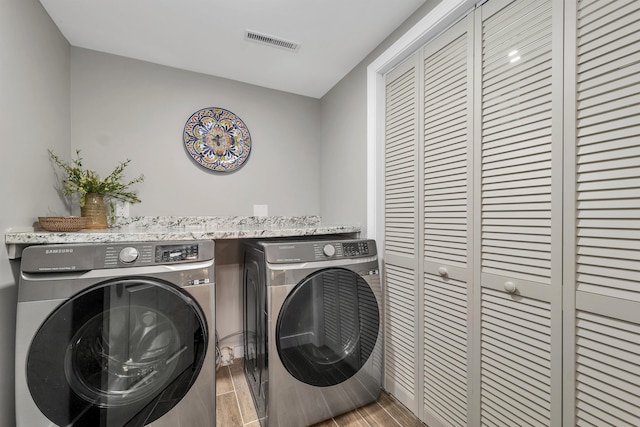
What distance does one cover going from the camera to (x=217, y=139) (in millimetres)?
2148

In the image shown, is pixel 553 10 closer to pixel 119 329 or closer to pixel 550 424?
pixel 550 424

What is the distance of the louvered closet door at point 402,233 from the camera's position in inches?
60.6

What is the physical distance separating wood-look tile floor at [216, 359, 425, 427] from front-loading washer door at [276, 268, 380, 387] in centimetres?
23

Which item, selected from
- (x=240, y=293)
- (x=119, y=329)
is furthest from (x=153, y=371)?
(x=240, y=293)

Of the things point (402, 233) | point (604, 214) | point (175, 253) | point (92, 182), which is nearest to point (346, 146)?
point (402, 233)

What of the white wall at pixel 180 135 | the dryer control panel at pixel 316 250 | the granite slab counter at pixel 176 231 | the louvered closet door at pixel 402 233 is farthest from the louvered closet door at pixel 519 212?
the white wall at pixel 180 135

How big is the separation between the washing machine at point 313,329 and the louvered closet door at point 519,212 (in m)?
0.62

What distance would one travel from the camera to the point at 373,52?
1.83 meters

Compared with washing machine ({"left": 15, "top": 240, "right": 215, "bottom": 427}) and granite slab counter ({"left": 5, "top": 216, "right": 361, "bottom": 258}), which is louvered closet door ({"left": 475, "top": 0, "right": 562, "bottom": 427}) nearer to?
granite slab counter ({"left": 5, "top": 216, "right": 361, "bottom": 258})

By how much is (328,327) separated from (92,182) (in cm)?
167

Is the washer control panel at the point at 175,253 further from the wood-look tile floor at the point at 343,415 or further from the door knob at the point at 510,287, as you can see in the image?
the door knob at the point at 510,287

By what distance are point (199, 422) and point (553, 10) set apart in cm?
221

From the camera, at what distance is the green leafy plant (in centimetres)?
Answer: 161

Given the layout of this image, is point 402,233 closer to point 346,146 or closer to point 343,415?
point 346,146
